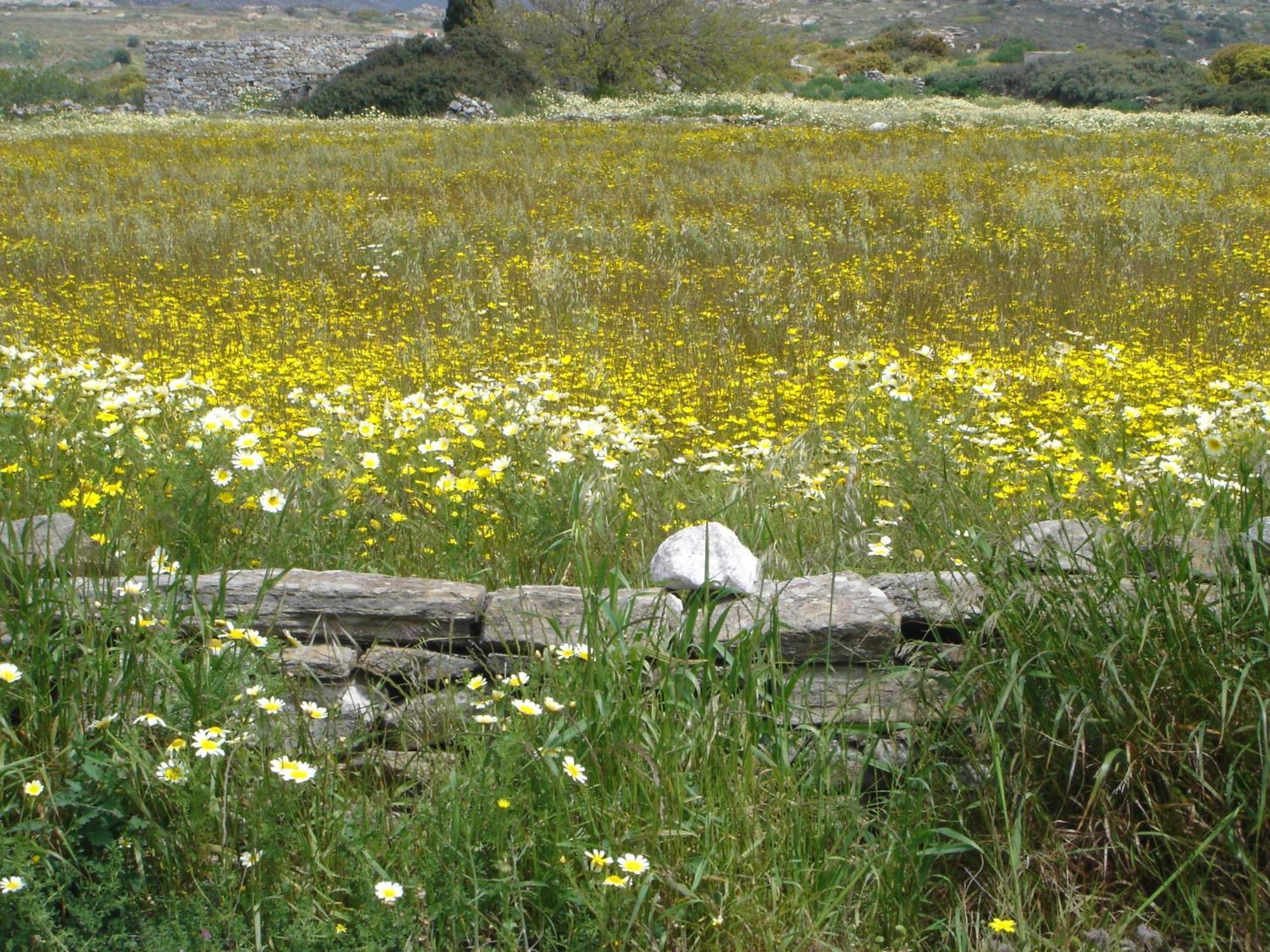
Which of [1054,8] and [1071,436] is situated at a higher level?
[1054,8]

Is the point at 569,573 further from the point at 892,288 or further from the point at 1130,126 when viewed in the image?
the point at 1130,126

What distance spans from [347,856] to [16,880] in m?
0.63

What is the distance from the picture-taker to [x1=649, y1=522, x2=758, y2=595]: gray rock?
3182 millimetres

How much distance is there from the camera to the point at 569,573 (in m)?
3.64

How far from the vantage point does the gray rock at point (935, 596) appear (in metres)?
2.93

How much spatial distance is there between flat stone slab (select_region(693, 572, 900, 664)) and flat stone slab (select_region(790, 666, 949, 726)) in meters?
0.05

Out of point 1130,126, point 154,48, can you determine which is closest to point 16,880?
point 1130,126

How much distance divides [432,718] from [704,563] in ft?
2.84

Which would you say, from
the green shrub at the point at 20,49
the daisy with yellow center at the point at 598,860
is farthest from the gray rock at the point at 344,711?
the green shrub at the point at 20,49

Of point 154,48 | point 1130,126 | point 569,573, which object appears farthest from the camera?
point 154,48

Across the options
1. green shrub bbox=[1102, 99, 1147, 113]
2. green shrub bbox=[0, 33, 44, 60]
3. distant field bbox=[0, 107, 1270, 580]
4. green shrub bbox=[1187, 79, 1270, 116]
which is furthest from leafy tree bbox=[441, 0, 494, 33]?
green shrub bbox=[0, 33, 44, 60]

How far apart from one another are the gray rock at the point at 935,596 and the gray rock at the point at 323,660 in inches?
57.5

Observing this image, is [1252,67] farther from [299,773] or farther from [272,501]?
[299,773]

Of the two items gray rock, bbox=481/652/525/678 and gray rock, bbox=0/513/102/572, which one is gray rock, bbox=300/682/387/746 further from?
gray rock, bbox=0/513/102/572
